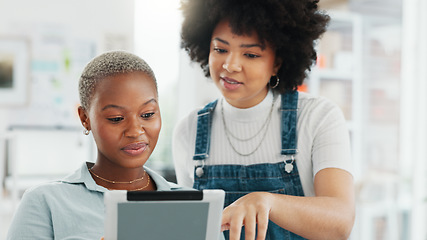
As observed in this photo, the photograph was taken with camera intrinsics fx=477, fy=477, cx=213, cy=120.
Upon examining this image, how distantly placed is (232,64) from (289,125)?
27 cm

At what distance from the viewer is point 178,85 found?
157 inches

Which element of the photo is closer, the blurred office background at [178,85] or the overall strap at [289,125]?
the overall strap at [289,125]

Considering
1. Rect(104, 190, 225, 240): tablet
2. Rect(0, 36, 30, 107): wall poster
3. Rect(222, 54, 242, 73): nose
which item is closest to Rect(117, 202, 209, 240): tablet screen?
Rect(104, 190, 225, 240): tablet

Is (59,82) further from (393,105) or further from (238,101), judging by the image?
(238,101)

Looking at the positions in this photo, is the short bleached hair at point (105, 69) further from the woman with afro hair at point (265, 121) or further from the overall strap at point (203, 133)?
the overall strap at point (203, 133)

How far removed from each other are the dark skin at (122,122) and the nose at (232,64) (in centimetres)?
27

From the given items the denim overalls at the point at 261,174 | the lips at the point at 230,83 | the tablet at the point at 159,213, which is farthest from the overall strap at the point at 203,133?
the tablet at the point at 159,213

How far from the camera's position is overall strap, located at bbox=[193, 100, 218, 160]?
1.47 m

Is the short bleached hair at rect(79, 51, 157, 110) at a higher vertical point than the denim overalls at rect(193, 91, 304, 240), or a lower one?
higher

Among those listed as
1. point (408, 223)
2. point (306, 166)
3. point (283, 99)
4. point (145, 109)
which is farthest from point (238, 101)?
point (408, 223)

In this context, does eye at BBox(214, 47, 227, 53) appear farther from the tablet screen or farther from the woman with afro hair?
the tablet screen

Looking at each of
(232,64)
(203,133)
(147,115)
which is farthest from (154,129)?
(203,133)

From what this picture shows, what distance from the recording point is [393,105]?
363 cm

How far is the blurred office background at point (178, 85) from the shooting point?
3473 millimetres
